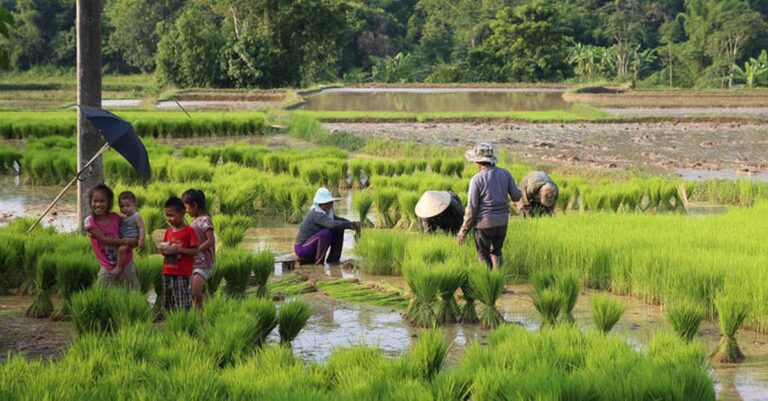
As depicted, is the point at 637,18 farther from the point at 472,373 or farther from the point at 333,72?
the point at 472,373

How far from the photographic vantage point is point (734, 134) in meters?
24.6

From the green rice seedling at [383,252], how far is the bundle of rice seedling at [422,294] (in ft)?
5.10

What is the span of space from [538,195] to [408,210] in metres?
1.30

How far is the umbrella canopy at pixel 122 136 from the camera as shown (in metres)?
7.39

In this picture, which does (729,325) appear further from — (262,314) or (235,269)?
(235,269)

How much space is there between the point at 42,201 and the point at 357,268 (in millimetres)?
6187

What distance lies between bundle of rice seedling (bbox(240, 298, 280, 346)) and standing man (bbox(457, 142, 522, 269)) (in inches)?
87.5

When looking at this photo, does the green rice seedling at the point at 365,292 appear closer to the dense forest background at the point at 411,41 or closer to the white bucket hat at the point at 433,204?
the white bucket hat at the point at 433,204

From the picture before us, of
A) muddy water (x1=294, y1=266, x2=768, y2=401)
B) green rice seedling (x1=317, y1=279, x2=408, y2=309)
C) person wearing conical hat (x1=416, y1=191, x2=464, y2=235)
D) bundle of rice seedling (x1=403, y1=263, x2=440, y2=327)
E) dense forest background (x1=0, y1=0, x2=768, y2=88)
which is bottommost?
muddy water (x1=294, y1=266, x2=768, y2=401)

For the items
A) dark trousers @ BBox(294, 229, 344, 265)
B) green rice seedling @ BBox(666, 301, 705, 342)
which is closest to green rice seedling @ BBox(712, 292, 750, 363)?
green rice seedling @ BBox(666, 301, 705, 342)

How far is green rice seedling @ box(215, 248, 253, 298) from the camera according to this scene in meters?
7.34

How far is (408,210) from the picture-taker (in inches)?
427

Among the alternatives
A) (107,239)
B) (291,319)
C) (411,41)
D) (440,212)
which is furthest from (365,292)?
(411,41)

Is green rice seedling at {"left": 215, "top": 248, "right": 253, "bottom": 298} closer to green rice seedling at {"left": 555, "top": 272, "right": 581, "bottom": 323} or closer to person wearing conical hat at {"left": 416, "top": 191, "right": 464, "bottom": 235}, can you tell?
green rice seedling at {"left": 555, "top": 272, "right": 581, "bottom": 323}
